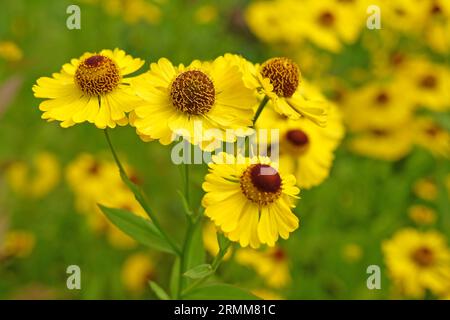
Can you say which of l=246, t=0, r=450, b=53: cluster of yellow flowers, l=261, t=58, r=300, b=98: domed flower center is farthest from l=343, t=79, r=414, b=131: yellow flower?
l=261, t=58, r=300, b=98: domed flower center

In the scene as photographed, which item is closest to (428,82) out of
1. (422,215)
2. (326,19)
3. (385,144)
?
(385,144)

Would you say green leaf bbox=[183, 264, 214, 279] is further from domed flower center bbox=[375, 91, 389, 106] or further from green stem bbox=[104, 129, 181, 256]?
domed flower center bbox=[375, 91, 389, 106]

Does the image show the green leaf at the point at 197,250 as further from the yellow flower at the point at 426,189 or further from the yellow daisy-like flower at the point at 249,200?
the yellow flower at the point at 426,189

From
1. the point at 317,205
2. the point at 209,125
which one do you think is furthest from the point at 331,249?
the point at 209,125

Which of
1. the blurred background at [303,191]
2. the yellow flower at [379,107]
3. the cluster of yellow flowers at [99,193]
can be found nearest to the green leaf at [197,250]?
the blurred background at [303,191]

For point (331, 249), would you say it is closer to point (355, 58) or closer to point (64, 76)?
point (355, 58)

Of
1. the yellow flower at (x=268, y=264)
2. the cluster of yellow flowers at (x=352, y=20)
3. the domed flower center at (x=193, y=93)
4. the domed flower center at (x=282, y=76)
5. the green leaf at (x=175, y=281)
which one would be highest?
the cluster of yellow flowers at (x=352, y=20)
